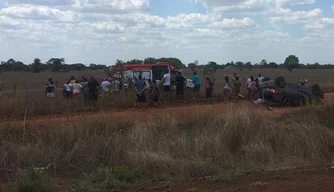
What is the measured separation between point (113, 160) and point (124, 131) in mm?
2222

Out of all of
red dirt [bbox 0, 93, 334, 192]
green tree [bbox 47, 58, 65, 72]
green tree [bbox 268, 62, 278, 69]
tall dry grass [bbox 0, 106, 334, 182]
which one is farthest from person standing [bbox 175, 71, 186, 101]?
green tree [bbox 268, 62, 278, 69]

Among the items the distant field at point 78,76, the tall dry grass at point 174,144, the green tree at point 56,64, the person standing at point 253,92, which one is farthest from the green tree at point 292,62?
the tall dry grass at point 174,144

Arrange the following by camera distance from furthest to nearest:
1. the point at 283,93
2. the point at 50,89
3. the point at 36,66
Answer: the point at 36,66, the point at 50,89, the point at 283,93

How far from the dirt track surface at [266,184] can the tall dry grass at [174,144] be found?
3.17ft

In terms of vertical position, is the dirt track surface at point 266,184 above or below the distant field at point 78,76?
below

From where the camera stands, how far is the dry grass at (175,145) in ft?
37.1

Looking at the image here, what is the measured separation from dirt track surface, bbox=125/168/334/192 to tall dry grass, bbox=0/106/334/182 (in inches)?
38.1

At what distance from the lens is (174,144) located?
1273 cm

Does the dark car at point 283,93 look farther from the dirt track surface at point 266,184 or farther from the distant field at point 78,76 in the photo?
the dirt track surface at point 266,184

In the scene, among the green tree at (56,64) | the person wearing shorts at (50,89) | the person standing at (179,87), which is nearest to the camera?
the person wearing shorts at (50,89)

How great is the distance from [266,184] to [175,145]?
418cm

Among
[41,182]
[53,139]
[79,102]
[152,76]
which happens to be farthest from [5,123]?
[152,76]

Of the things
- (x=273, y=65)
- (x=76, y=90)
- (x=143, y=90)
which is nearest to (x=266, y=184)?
(x=143, y=90)

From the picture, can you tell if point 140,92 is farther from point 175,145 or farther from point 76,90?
point 175,145
